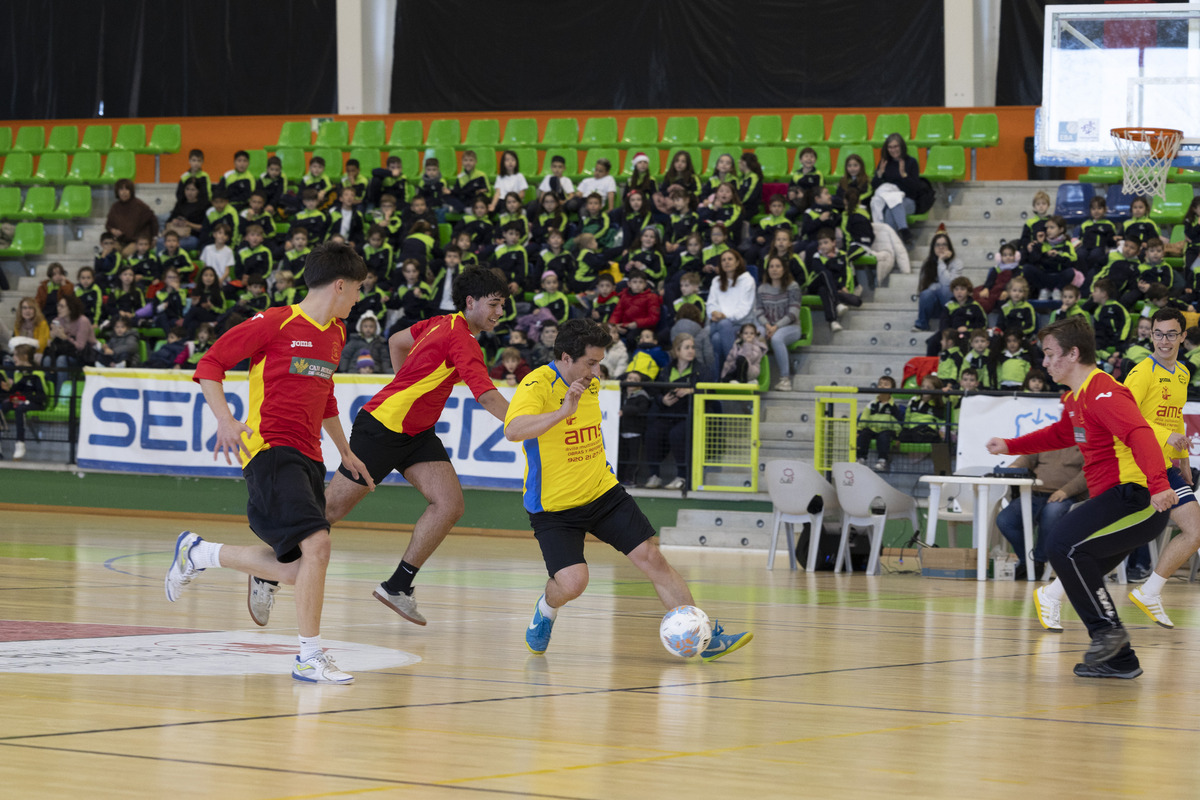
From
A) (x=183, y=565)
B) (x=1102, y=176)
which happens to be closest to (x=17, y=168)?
(x=1102, y=176)

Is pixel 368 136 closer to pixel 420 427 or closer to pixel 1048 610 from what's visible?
pixel 420 427

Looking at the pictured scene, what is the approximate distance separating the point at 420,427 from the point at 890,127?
1477cm

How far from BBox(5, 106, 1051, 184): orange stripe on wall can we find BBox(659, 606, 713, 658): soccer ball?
54.0 ft

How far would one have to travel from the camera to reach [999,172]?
73.3 feet

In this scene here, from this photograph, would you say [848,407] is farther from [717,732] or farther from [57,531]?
[717,732]

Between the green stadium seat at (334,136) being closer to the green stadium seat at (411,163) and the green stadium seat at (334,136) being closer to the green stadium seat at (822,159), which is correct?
the green stadium seat at (411,163)

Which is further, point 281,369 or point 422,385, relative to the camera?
point 422,385

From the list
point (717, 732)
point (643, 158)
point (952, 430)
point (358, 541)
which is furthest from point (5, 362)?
point (717, 732)

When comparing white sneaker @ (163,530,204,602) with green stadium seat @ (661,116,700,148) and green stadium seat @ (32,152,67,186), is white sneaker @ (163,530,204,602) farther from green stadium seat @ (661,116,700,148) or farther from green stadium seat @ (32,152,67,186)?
green stadium seat @ (32,152,67,186)

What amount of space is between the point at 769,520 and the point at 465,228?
643 cm

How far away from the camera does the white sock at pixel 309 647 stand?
5.98 meters

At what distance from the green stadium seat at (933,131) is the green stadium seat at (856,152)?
71 centimetres

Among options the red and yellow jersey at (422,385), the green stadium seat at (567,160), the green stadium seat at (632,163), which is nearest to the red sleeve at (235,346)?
the red and yellow jersey at (422,385)

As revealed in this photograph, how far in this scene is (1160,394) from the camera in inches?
379
